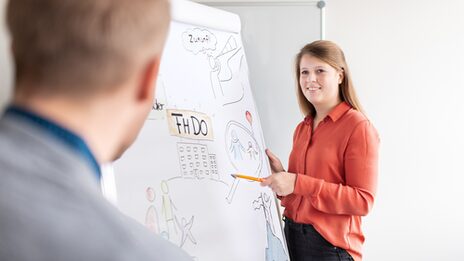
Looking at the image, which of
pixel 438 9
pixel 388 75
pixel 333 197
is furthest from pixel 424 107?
pixel 333 197

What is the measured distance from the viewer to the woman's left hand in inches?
71.4

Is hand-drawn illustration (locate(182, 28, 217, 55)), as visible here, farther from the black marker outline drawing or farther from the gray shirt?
the gray shirt

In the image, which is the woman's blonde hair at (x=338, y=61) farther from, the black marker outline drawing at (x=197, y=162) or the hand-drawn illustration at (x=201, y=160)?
the black marker outline drawing at (x=197, y=162)

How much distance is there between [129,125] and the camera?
536 millimetres

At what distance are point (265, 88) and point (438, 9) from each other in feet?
3.18

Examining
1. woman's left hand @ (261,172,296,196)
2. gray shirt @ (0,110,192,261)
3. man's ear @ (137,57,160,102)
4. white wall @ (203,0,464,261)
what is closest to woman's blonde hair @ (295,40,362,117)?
woman's left hand @ (261,172,296,196)

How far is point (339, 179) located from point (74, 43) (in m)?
1.57

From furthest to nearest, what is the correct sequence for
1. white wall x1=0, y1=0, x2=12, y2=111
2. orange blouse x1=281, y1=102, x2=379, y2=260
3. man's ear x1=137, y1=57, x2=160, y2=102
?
orange blouse x1=281, y1=102, x2=379, y2=260 → white wall x1=0, y1=0, x2=12, y2=111 → man's ear x1=137, y1=57, x2=160, y2=102

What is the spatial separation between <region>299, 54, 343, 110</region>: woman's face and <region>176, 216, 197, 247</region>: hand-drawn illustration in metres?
0.83

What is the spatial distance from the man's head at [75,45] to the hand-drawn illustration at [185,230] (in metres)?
0.98

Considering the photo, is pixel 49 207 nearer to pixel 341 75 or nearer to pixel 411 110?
pixel 341 75

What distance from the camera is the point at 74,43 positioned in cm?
46

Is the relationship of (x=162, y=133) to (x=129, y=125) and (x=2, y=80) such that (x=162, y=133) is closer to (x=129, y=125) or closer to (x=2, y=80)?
(x=2, y=80)

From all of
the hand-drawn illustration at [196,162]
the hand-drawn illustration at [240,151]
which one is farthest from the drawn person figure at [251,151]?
the hand-drawn illustration at [196,162]
